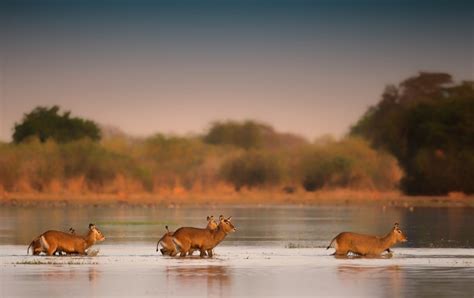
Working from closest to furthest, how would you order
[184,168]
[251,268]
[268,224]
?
[251,268]
[268,224]
[184,168]

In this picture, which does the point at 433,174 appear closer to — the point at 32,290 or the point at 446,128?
the point at 446,128

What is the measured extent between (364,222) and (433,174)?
2923 cm

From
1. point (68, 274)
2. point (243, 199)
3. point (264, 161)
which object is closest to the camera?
point (68, 274)

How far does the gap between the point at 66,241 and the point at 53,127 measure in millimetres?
53980

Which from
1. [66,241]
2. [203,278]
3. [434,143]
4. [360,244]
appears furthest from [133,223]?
[434,143]

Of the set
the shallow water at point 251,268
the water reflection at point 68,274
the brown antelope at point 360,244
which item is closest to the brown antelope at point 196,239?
the shallow water at point 251,268

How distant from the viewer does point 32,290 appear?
1831 centimetres

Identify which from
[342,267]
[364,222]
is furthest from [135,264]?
[364,222]

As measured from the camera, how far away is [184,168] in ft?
252

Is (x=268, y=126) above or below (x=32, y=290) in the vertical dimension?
above

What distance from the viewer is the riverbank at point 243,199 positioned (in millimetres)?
60281

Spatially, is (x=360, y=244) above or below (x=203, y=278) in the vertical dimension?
above

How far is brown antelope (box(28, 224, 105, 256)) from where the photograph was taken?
24.3 m

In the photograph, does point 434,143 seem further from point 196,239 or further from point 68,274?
point 68,274
